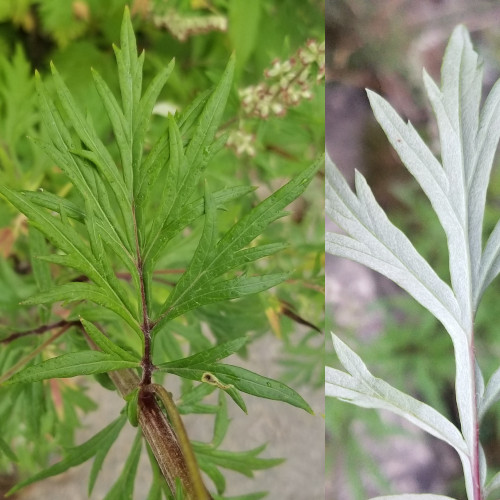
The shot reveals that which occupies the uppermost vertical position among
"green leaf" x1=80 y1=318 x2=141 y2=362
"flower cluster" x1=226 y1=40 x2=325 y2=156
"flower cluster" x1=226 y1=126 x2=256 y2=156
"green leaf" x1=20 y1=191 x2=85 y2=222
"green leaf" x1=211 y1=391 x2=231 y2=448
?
"flower cluster" x1=226 y1=40 x2=325 y2=156

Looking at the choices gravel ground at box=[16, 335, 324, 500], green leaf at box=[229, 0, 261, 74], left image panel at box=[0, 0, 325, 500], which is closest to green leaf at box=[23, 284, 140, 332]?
left image panel at box=[0, 0, 325, 500]

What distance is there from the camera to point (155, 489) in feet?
1.47

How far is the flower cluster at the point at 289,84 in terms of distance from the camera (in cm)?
48

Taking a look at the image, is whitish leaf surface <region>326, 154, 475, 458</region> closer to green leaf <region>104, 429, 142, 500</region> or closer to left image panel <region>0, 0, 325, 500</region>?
left image panel <region>0, 0, 325, 500</region>

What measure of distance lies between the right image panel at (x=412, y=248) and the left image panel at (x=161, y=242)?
6cm

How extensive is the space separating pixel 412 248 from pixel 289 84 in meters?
0.25

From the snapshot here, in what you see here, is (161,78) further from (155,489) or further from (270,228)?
(270,228)

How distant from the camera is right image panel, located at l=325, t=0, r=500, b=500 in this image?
313 mm

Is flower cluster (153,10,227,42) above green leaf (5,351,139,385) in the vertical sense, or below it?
above

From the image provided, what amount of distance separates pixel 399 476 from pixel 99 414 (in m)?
0.82

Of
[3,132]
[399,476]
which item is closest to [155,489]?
[399,476]

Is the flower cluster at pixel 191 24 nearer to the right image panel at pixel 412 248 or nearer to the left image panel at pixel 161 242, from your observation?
the left image panel at pixel 161 242

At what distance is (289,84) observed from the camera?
1.68ft

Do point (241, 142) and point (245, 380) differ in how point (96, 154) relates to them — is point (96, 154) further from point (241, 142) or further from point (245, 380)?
point (241, 142)
